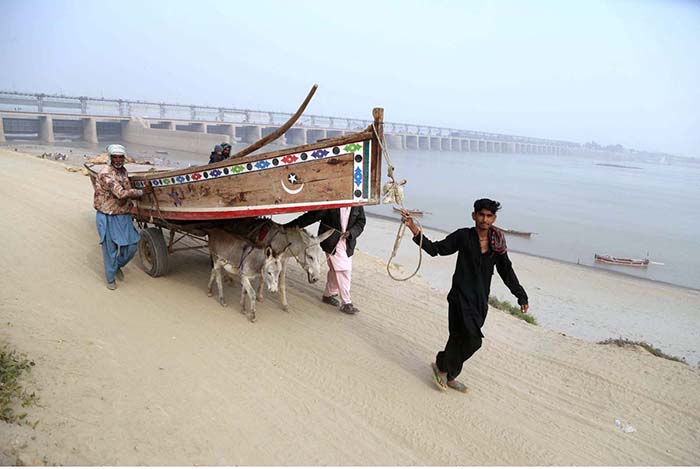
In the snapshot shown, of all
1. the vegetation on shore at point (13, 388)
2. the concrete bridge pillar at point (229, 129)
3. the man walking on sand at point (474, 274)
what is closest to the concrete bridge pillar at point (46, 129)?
the concrete bridge pillar at point (229, 129)

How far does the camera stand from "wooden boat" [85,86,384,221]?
13.4ft

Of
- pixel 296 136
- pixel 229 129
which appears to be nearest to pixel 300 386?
pixel 229 129

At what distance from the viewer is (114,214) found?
18.6ft

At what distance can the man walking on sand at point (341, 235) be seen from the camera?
540 cm

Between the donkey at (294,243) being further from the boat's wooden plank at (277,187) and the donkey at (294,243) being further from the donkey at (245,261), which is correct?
the boat's wooden plank at (277,187)

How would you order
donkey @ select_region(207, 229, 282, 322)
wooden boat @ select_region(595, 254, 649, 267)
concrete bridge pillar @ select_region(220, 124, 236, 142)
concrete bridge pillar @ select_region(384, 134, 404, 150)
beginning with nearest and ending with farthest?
donkey @ select_region(207, 229, 282, 322) → wooden boat @ select_region(595, 254, 649, 267) → concrete bridge pillar @ select_region(220, 124, 236, 142) → concrete bridge pillar @ select_region(384, 134, 404, 150)

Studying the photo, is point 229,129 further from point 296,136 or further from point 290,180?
point 290,180

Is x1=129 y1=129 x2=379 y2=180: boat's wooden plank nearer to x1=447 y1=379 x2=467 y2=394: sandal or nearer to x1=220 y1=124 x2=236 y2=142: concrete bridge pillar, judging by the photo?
x1=447 y1=379 x2=467 y2=394: sandal

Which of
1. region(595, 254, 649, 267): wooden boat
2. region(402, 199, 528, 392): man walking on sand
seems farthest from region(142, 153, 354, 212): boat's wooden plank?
region(595, 254, 649, 267): wooden boat

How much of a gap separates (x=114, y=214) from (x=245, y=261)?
6.15 feet

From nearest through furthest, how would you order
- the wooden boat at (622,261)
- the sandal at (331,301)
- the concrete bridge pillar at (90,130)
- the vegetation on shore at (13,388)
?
the vegetation on shore at (13,388) → the sandal at (331,301) → the wooden boat at (622,261) → the concrete bridge pillar at (90,130)

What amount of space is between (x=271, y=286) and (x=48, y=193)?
30.3 ft

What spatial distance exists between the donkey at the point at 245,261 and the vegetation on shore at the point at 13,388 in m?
2.12

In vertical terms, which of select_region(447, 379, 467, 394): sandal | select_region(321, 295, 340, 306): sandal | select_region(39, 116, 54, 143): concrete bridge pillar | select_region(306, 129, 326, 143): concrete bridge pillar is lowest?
select_region(447, 379, 467, 394): sandal
